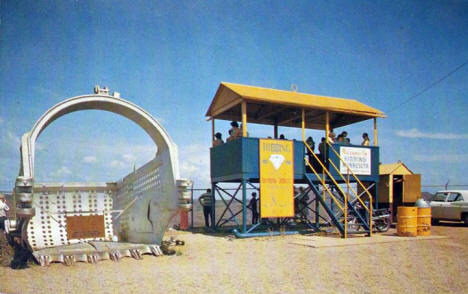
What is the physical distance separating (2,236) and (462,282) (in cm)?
905

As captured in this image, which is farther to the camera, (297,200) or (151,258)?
(297,200)

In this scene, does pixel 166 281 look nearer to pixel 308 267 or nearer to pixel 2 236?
pixel 308 267

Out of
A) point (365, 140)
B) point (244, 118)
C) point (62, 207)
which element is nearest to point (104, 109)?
point (62, 207)

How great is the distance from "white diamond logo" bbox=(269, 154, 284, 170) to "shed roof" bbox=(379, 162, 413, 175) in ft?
23.5

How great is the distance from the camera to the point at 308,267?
25.0ft

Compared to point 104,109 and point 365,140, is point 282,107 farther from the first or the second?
point 104,109

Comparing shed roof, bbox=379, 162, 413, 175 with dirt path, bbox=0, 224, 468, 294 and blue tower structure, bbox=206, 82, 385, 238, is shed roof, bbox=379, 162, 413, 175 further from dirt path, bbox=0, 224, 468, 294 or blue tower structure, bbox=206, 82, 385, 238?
dirt path, bbox=0, 224, 468, 294

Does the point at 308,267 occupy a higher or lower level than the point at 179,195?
lower

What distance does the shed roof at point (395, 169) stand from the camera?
Answer: 61.5ft

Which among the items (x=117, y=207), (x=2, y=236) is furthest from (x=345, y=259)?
(x=2, y=236)

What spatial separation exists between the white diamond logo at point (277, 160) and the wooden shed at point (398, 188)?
6952mm

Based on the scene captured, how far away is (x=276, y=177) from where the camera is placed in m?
13.6

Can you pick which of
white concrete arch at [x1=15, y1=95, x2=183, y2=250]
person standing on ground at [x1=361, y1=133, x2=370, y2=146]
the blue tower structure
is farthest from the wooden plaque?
person standing on ground at [x1=361, y1=133, x2=370, y2=146]

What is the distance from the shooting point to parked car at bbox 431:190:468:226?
58.7 ft
